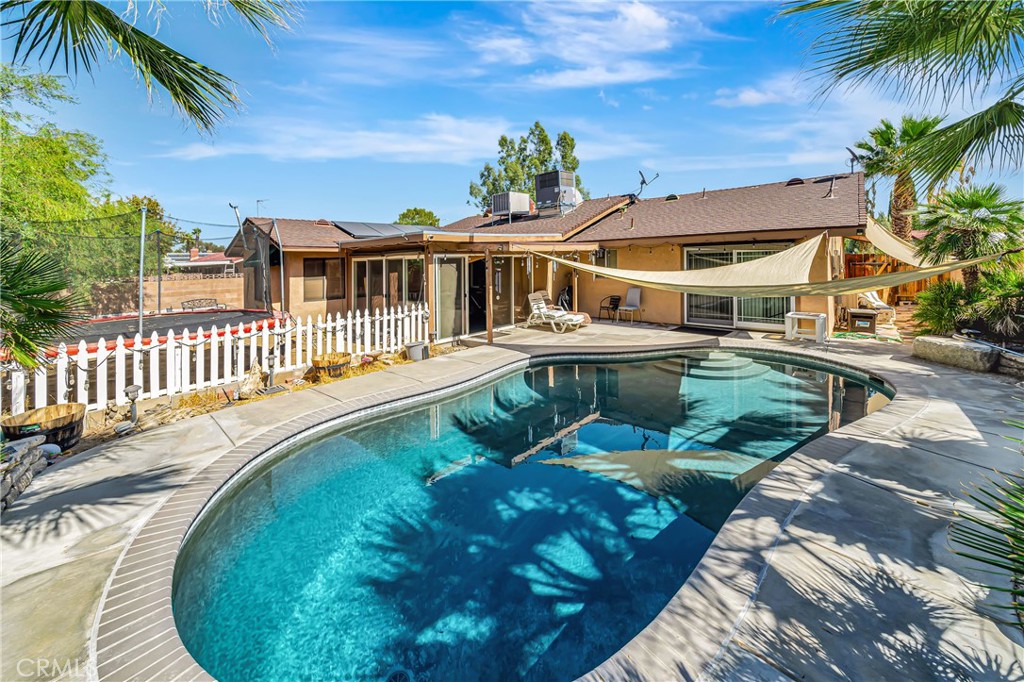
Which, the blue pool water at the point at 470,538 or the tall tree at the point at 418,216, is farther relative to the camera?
the tall tree at the point at 418,216

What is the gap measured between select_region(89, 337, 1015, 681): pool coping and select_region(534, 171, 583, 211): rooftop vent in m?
13.8

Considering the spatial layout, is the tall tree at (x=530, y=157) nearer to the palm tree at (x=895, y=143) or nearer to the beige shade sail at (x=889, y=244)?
the palm tree at (x=895, y=143)

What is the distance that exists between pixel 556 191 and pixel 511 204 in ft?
6.24

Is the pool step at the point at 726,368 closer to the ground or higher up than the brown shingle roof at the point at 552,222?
closer to the ground

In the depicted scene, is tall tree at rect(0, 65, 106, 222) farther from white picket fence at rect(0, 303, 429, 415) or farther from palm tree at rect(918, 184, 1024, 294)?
palm tree at rect(918, 184, 1024, 294)

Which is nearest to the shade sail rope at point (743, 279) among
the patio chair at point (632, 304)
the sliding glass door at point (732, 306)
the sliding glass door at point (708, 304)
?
the sliding glass door at point (732, 306)

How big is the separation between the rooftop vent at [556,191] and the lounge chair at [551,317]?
5.91 m

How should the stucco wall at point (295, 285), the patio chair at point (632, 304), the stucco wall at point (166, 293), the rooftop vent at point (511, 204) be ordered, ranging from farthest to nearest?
1. the rooftop vent at point (511, 204)
2. the patio chair at point (632, 304)
3. the stucco wall at point (295, 285)
4. the stucco wall at point (166, 293)

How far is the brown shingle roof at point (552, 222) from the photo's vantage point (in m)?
17.5

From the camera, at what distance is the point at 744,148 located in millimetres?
15227

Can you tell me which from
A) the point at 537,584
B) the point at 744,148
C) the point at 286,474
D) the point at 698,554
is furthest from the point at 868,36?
the point at 744,148

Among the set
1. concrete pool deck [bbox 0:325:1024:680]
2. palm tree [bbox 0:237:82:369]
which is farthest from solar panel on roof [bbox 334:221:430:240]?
palm tree [bbox 0:237:82:369]

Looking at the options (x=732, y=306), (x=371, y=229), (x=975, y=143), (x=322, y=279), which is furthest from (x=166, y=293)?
(x=975, y=143)

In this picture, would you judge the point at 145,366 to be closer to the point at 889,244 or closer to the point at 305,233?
the point at 305,233
